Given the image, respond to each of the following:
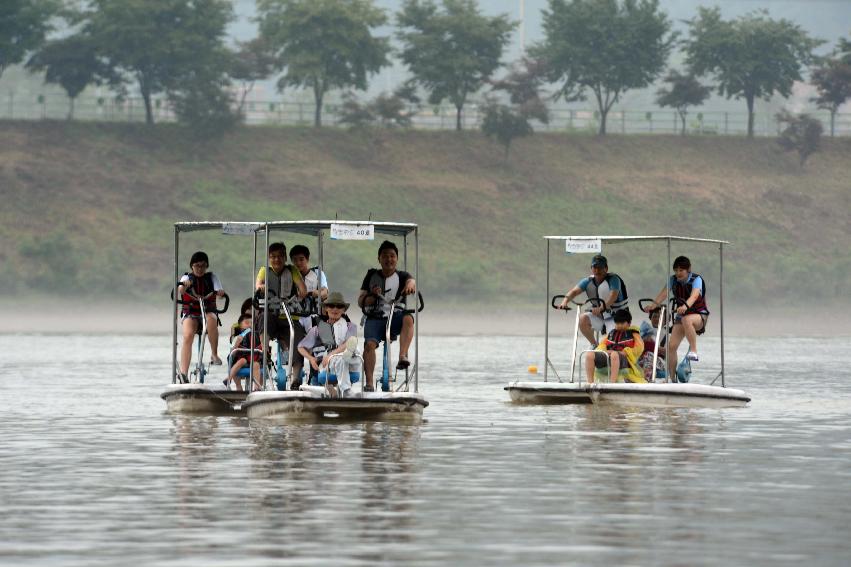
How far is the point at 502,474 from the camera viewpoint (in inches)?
717

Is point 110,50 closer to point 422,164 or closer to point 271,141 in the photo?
point 271,141

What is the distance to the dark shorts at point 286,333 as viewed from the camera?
24.8 m

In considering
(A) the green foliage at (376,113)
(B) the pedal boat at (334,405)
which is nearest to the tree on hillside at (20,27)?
(A) the green foliage at (376,113)

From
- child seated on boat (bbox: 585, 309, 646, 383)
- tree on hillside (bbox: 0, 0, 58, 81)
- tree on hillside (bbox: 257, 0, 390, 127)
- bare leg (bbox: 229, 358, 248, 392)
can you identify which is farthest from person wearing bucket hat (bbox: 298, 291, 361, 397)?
tree on hillside (bbox: 257, 0, 390, 127)

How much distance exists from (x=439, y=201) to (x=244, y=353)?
251 ft

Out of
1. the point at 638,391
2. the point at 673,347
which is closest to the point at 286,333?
the point at 638,391

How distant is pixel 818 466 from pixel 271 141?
90.9m

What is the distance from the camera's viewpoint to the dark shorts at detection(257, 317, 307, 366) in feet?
81.2

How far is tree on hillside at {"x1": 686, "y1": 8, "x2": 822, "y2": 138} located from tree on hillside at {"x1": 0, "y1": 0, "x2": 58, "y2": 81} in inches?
1446

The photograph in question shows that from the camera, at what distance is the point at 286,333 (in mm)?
24938

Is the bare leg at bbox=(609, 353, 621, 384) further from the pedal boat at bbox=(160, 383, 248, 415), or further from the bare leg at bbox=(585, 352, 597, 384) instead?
the pedal boat at bbox=(160, 383, 248, 415)

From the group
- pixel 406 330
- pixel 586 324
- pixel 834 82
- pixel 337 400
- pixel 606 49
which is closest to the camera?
pixel 337 400

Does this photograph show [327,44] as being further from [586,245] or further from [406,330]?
[406,330]

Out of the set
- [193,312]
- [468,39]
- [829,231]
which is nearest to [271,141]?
[468,39]
